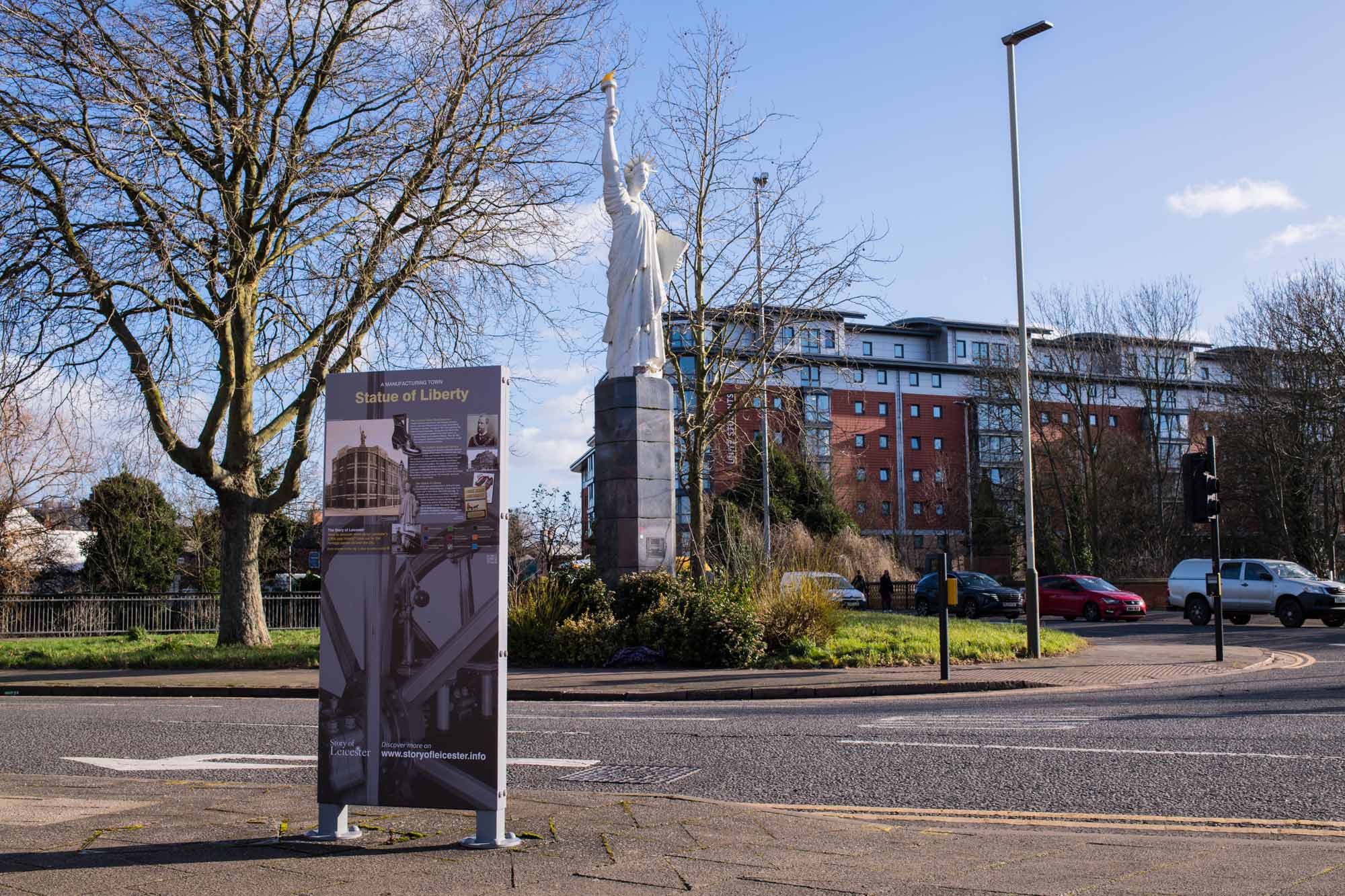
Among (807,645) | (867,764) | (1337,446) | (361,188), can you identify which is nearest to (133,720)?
(867,764)

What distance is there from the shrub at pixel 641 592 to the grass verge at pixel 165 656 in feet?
17.2

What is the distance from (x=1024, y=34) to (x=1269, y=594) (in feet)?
55.9

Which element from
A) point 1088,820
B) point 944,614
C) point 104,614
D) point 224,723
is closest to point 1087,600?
point 944,614

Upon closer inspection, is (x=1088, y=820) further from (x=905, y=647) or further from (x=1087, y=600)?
(x=1087, y=600)

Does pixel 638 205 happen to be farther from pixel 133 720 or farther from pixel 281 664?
pixel 133 720

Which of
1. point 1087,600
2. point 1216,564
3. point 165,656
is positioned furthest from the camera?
point 1087,600

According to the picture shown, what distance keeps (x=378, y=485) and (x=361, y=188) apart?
16221mm

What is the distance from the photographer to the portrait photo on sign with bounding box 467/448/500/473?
→ 5586 millimetres

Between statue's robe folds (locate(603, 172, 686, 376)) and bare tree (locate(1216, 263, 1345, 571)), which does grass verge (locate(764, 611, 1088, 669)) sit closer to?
statue's robe folds (locate(603, 172, 686, 376))

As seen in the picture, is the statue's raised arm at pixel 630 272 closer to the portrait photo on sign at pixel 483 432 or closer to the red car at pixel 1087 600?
the portrait photo on sign at pixel 483 432

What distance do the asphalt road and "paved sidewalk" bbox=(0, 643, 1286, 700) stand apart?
0.70m

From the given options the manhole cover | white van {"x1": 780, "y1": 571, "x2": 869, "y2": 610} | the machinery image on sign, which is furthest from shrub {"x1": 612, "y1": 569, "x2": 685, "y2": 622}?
the machinery image on sign

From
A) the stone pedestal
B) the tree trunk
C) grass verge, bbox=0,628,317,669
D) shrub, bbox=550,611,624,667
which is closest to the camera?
shrub, bbox=550,611,624,667

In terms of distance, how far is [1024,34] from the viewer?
19.6m
